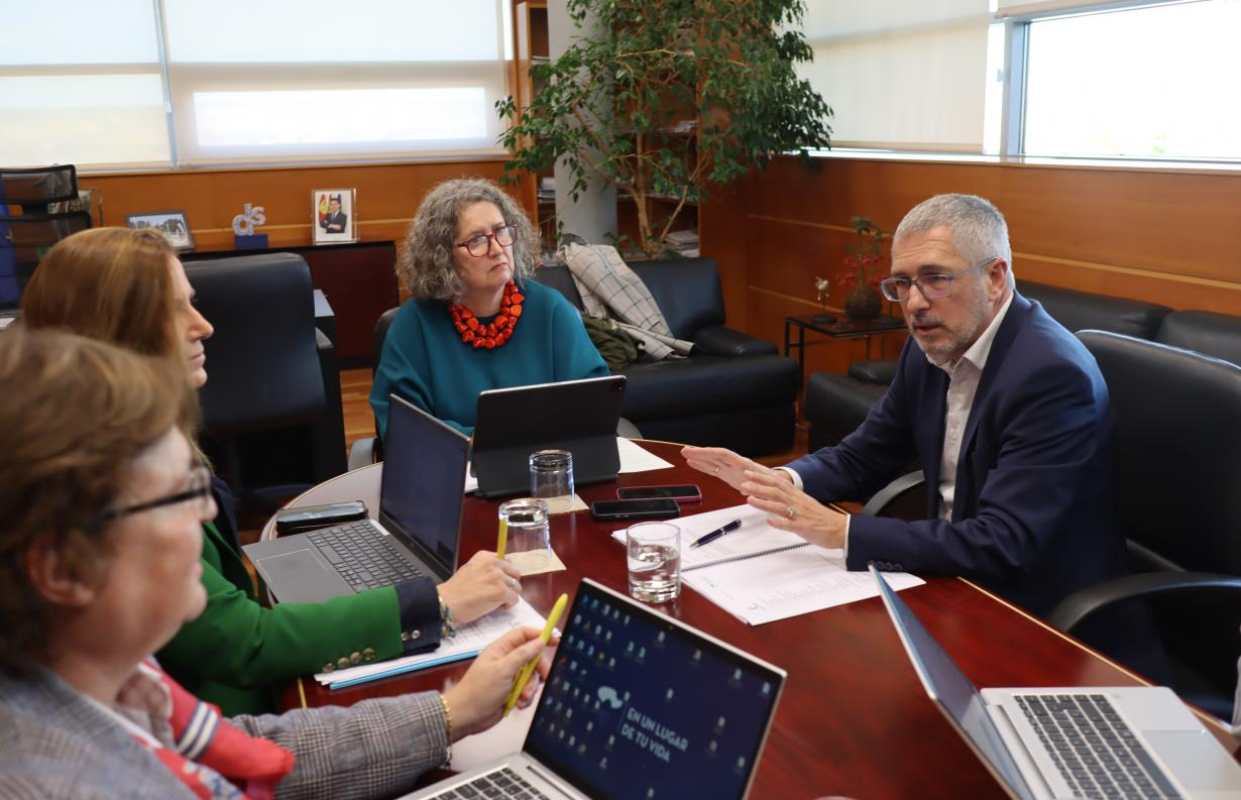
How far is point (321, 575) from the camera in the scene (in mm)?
1766

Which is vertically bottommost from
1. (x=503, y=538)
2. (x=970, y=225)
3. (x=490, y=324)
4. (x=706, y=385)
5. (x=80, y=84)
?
(x=706, y=385)

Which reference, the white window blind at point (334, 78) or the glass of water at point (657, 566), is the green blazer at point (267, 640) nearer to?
the glass of water at point (657, 566)

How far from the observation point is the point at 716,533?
Result: 73.2 inches

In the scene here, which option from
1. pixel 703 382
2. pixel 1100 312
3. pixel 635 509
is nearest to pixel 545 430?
pixel 635 509

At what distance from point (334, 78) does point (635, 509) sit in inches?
213

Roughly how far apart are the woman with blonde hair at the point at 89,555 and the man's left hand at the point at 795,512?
1.07 metres

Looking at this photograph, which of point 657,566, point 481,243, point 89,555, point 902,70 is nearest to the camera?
point 89,555

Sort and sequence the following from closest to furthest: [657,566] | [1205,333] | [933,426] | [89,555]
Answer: [89,555], [657,566], [933,426], [1205,333]

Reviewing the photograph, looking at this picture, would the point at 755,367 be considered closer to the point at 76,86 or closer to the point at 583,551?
the point at 583,551

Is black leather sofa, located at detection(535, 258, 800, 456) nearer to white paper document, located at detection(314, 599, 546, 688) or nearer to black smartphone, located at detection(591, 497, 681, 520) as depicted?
black smartphone, located at detection(591, 497, 681, 520)

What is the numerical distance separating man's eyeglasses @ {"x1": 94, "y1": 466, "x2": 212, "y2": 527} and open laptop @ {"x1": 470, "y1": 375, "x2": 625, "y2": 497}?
115 cm

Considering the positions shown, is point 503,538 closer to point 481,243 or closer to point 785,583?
point 785,583

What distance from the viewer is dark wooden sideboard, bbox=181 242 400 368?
6.39m

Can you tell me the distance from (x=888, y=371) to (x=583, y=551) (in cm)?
255
